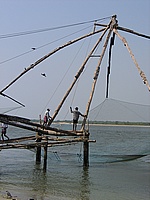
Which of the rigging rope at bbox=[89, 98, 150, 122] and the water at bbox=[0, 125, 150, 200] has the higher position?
the rigging rope at bbox=[89, 98, 150, 122]

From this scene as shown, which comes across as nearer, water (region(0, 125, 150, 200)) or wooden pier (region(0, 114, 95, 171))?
wooden pier (region(0, 114, 95, 171))

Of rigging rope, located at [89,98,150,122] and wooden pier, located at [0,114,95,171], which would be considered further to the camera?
rigging rope, located at [89,98,150,122]

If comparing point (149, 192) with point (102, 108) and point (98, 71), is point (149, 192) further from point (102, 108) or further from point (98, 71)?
point (102, 108)

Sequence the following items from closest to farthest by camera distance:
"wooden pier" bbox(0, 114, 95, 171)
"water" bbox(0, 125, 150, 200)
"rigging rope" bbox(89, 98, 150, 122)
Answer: "wooden pier" bbox(0, 114, 95, 171)
"water" bbox(0, 125, 150, 200)
"rigging rope" bbox(89, 98, 150, 122)

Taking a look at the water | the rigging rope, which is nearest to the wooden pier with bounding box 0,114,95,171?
the water

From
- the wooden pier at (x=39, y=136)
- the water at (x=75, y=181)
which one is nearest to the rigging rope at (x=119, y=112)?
the water at (x=75, y=181)

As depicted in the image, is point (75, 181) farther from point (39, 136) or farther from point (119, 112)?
point (119, 112)

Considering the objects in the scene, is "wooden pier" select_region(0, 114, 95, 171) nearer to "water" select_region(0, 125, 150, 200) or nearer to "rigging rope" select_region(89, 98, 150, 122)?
"water" select_region(0, 125, 150, 200)

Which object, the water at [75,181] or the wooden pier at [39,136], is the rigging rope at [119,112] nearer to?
the water at [75,181]

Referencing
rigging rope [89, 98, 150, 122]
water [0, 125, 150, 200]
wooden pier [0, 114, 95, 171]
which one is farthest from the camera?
rigging rope [89, 98, 150, 122]

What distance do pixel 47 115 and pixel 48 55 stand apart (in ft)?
8.62

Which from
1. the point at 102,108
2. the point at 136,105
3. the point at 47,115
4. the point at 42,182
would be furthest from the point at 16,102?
the point at 136,105

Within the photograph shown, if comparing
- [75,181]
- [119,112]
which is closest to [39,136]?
[75,181]

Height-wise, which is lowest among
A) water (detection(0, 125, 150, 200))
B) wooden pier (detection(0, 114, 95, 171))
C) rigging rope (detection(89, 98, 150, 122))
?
water (detection(0, 125, 150, 200))
